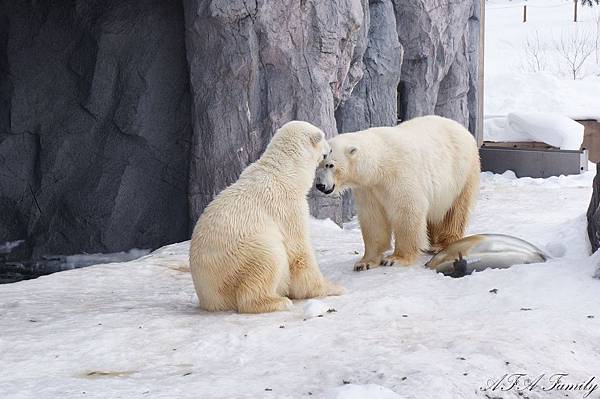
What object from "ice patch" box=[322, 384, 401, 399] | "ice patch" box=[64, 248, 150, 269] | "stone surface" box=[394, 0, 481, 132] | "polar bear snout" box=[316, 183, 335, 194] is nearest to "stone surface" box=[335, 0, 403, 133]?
"stone surface" box=[394, 0, 481, 132]

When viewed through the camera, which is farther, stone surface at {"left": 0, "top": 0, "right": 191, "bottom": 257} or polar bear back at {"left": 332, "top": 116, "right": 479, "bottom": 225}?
stone surface at {"left": 0, "top": 0, "right": 191, "bottom": 257}

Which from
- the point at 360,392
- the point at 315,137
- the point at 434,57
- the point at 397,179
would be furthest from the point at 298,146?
the point at 434,57

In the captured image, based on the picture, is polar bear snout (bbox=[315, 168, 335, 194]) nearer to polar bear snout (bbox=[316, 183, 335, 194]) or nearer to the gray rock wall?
polar bear snout (bbox=[316, 183, 335, 194])

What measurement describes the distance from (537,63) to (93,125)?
92.8ft

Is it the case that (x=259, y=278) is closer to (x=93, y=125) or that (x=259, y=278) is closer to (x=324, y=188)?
(x=324, y=188)

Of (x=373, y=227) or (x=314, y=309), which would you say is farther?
(x=373, y=227)

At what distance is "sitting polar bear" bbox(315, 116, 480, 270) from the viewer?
19.3 feet

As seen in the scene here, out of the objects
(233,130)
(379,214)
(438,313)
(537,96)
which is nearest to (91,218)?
(233,130)

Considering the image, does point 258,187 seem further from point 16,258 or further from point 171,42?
point 16,258

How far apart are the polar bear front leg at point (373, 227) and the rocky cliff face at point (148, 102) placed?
2.99 metres

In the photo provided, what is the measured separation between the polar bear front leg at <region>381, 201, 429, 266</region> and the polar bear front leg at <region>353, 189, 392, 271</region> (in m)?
0.11

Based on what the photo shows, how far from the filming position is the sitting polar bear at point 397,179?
19.3ft

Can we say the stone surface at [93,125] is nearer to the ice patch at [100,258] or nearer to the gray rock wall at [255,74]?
the ice patch at [100,258]

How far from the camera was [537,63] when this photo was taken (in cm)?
3522
